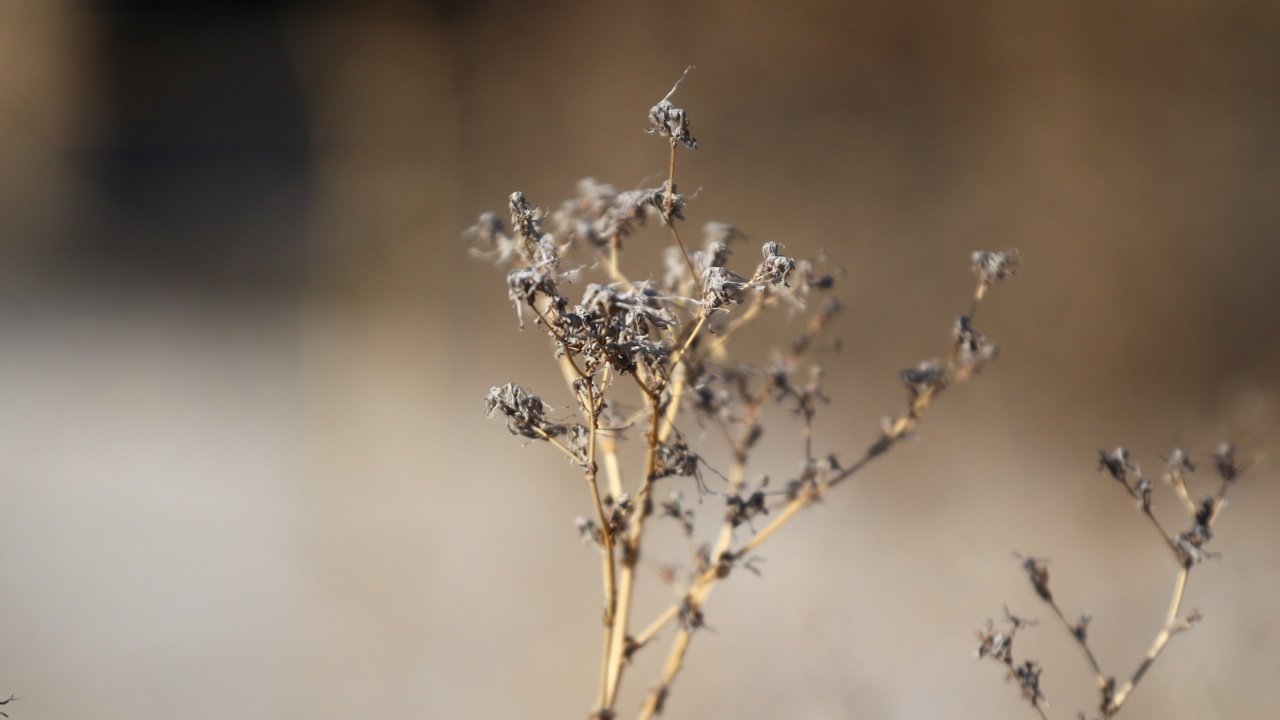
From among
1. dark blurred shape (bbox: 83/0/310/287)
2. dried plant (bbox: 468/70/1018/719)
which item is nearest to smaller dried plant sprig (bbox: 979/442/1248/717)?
dried plant (bbox: 468/70/1018/719)

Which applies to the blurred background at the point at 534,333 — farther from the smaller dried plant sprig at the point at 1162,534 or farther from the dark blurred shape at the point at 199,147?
the smaller dried plant sprig at the point at 1162,534

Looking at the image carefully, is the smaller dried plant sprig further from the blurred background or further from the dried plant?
the blurred background

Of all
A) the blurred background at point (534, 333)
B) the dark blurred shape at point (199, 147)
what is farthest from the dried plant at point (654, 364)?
the dark blurred shape at point (199, 147)

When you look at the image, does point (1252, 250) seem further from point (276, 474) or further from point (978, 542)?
point (276, 474)

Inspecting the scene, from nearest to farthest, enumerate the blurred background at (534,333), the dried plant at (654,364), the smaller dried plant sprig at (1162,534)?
the dried plant at (654,364)
the smaller dried plant sprig at (1162,534)
the blurred background at (534,333)

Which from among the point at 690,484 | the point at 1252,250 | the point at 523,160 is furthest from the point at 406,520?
the point at 1252,250

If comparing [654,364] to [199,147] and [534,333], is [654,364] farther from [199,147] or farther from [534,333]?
[199,147]

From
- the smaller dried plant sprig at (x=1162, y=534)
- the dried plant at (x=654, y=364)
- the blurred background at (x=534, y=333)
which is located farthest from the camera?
the blurred background at (x=534, y=333)
